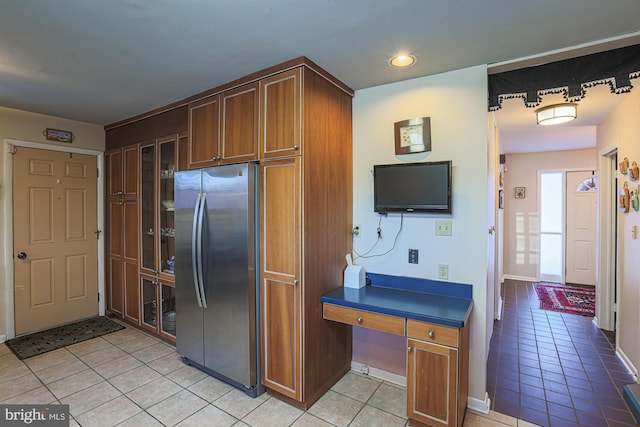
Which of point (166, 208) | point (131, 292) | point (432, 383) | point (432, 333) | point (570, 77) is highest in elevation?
point (570, 77)

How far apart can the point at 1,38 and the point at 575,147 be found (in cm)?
722

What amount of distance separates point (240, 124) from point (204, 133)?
47cm

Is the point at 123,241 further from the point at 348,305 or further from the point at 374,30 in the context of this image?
the point at 374,30

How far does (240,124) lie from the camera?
8.13ft

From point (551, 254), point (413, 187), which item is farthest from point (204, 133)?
point (551, 254)

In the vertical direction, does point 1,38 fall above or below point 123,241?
above

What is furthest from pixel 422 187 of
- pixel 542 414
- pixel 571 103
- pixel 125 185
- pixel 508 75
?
pixel 125 185

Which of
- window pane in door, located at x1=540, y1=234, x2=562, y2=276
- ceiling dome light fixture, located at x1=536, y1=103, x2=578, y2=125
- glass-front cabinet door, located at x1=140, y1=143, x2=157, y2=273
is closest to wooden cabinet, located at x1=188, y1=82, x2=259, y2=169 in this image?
glass-front cabinet door, located at x1=140, y1=143, x2=157, y2=273

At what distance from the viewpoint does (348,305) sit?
2.23 meters

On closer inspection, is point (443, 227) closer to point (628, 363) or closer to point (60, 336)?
point (628, 363)

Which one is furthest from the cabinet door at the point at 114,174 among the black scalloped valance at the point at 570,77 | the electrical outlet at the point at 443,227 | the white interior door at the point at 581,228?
the white interior door at the point at 581,228

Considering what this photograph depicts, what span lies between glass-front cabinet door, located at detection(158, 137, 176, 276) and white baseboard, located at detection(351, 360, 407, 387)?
203 centimetres

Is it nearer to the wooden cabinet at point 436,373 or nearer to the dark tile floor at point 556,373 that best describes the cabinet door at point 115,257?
the wooden cabinet at point 436,373

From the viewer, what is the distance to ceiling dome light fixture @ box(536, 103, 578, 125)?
2992 millimetres
